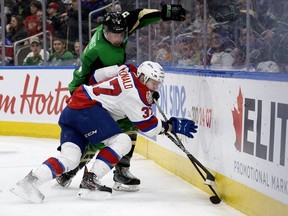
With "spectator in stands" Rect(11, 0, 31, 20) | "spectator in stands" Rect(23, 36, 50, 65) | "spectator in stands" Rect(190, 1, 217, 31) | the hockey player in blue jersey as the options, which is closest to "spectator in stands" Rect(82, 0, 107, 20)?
"spectator in stands" Rect(23, 36, 50, 65)

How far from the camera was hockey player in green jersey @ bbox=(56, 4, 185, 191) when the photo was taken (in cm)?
618

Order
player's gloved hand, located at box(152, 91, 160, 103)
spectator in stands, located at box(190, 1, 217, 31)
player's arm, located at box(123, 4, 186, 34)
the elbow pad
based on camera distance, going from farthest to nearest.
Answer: spectator in stands, located at box(190, 1, 217, 31)
player's arm, located at box(123, 4, 186, 34)
player's gloved hand, located at box(152, 91, 160, 103)
the elbow pad

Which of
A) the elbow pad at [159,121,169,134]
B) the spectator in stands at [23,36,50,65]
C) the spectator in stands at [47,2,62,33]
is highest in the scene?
the spectator in stands at [47,2,62,33]

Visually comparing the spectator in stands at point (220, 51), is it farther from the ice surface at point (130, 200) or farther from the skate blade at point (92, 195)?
the skate blade at point (92, 195)

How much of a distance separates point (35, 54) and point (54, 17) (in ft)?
1.69

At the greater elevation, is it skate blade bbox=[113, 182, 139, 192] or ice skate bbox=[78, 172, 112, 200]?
ice skate bbox=[78, 172, 112, 200]

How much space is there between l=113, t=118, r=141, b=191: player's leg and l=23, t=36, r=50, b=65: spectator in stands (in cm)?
404

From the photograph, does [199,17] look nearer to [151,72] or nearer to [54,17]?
[151,72]

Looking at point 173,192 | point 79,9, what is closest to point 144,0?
point 79,9

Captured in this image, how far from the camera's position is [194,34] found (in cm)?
729

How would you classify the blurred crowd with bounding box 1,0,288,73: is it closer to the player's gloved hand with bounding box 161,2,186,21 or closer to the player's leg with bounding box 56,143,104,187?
the player's gloved hand with bounding box 161,2,186,21

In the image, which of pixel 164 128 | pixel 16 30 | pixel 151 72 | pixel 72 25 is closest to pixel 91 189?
pixel 164 128

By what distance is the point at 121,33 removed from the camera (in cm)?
624

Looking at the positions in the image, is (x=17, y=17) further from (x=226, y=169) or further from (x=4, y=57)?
(x=226, y=169)
